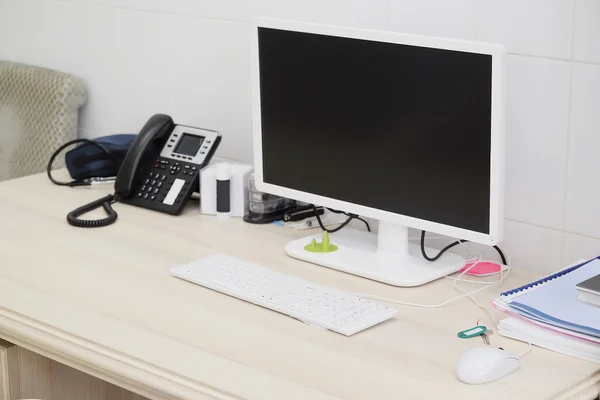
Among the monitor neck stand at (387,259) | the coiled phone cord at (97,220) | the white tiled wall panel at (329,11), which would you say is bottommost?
the monitor neck stand at (387,259)

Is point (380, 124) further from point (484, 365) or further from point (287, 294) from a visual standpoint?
point (484, 365)

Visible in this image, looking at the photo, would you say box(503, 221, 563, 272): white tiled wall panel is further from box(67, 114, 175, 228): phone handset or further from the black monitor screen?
box(67, 114, 175, 228): phone handset

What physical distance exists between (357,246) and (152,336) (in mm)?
528

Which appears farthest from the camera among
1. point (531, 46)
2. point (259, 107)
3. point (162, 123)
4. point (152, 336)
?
point (162, 123)

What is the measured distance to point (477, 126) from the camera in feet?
5.40

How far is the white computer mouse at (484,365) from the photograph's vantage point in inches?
54.8

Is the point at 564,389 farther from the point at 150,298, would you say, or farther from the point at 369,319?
the point at 150,298

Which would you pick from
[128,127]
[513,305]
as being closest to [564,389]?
[513,305]

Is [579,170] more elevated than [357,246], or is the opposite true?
[579,170]

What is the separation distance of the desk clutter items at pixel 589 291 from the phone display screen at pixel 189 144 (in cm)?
98

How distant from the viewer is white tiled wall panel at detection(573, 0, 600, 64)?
1729 millimetres

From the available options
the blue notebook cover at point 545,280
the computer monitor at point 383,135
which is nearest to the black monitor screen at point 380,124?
the computer monitor at point 383,135

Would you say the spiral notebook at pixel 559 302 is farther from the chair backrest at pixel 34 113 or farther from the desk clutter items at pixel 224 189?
the chair backrest at pixel 34 113

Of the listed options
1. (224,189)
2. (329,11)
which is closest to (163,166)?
(224,189)
